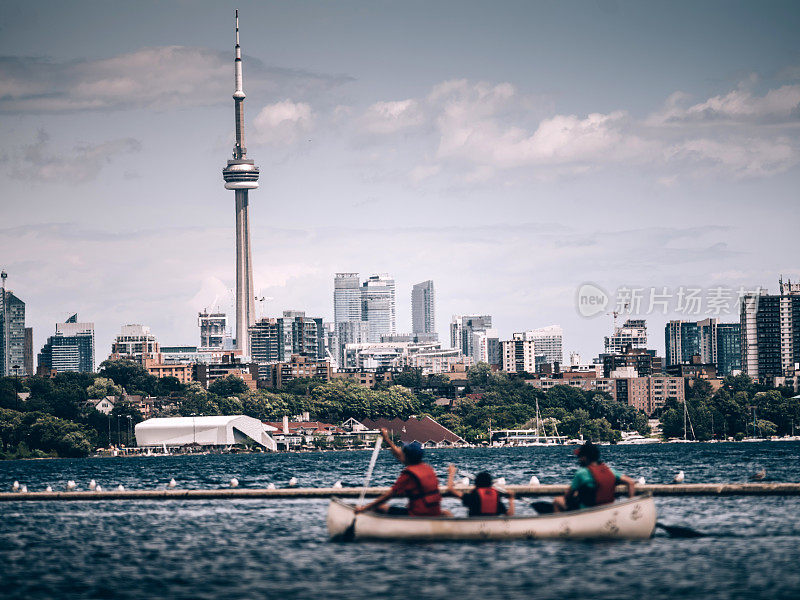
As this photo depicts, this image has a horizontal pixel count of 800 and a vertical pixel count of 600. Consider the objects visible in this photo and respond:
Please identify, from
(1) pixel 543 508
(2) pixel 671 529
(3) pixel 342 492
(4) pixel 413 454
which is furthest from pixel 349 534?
(3) pixel 342 492

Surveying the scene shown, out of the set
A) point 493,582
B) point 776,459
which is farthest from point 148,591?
point 776,459

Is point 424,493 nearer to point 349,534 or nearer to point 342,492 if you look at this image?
point 349,534

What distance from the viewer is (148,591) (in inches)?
1705

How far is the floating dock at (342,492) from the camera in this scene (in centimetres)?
7275

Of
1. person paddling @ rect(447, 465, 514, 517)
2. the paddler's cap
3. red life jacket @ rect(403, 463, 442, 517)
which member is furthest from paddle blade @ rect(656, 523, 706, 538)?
the paddler's cap

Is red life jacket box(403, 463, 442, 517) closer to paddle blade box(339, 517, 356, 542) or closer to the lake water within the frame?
the lake water

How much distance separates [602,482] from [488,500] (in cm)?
437

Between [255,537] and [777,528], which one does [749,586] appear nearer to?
[777,528]

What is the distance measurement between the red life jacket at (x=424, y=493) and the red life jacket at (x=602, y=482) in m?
5.65

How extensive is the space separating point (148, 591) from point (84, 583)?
3.42 metres

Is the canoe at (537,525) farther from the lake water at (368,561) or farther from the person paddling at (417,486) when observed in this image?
the person paddling at (417,486)

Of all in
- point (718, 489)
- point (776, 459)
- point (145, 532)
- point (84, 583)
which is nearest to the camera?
point (84, 583)

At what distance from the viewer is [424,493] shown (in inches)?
1949

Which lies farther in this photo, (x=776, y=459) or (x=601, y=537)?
(x=776, y=459)
